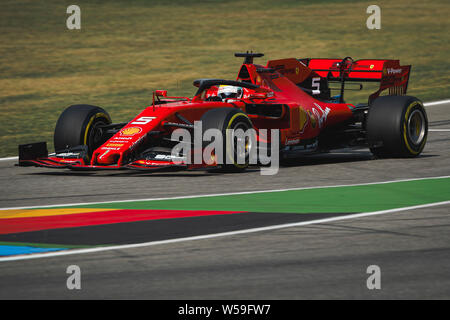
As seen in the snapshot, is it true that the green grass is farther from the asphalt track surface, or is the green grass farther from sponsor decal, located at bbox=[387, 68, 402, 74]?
the asphalt track surface

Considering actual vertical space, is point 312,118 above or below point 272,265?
above

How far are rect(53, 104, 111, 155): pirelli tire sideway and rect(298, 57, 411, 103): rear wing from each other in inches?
162

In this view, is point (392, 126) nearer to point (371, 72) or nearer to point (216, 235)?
point (371, 72)

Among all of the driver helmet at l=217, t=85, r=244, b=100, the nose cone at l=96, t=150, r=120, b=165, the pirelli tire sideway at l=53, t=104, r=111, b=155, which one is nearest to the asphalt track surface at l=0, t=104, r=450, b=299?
the nose cone at l=96, t=150, r=120, b=165

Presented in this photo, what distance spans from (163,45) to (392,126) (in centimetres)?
2113

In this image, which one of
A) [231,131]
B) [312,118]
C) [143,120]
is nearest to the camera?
[231,131]

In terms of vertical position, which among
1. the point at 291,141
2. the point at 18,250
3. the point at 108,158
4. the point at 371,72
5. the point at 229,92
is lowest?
the point at 18,250

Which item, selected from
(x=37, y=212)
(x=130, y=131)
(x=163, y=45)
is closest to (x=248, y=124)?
(x=130, y=131)

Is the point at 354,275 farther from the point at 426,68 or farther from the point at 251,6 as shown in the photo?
the point at 251,6

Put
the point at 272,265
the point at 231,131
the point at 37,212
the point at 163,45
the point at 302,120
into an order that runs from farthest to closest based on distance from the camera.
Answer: the point at 163,45 < the point at 302,120 < the point at 231,131 < the point at 37,212 < the point at 272,265

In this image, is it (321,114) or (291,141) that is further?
(321,114)

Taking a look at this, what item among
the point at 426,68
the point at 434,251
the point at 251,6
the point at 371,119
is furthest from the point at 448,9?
the point at 434,251

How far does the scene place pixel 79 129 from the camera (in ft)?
40.0

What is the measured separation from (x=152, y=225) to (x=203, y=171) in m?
3.77
